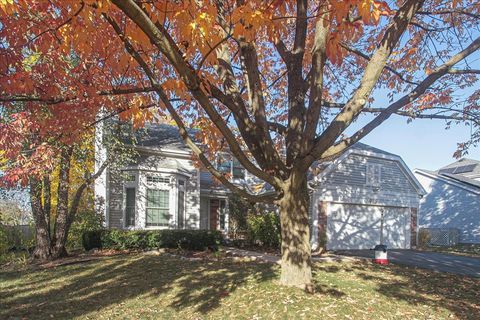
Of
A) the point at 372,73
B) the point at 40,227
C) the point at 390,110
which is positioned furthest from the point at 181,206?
the point at 372,73

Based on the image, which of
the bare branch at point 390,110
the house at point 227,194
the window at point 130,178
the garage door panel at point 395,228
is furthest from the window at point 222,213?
the bare branch at point 390,110

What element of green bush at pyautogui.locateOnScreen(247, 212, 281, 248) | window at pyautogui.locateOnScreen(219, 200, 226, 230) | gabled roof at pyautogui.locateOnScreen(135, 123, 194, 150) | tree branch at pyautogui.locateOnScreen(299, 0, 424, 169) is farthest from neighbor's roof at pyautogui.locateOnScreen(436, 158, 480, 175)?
tree branch at pyautogui.locateOnScreen(299, 0, 424, 169)

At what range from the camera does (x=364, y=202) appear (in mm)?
19297

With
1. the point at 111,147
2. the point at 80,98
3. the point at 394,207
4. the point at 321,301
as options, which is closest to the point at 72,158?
the point at 111,147

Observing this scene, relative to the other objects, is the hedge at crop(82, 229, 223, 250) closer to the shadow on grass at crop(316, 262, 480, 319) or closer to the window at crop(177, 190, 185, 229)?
the window at crop(177, 190, 185, 229)

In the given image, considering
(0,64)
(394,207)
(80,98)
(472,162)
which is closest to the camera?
(0,64)

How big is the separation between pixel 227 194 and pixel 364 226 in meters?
6.83

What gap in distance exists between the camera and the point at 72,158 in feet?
47.4

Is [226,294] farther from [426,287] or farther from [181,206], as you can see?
[181,206]

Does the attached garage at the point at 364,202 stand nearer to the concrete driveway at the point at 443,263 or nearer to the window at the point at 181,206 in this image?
the concrete driveway at the point at 443,263

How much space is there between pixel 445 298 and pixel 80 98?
301 inches

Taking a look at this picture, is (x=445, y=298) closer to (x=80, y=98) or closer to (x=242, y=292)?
(x=242, y=292)

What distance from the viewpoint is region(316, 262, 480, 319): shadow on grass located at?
6773 mm

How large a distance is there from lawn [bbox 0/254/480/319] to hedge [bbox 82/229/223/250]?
3.84 meters
